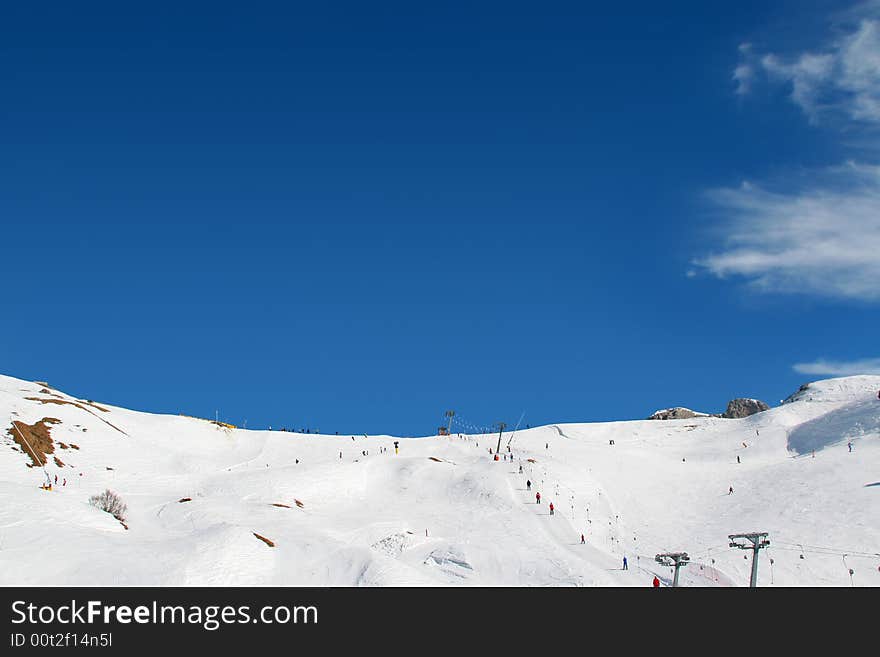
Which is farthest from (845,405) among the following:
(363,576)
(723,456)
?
(363,576)

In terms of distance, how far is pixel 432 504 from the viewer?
6369 cm

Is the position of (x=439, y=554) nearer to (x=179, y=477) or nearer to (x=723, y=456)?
(x=179, y=477)

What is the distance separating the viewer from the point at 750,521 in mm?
58438

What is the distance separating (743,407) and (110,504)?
120443 mm

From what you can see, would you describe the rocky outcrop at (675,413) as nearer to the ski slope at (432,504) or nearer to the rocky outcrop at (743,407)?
the rocky outcrop at (743,407)

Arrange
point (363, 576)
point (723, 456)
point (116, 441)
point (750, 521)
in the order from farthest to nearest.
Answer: point (723, 456), point (116, 441), point (750, 521), point (363, 576)

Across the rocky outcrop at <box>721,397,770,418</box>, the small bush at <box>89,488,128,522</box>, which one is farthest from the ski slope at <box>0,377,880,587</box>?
the rocky outcrop at <box>721,397,770,418</box>

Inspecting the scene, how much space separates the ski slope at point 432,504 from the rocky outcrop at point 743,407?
3876 centimetres

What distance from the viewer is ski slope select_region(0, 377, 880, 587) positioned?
40.3 metres

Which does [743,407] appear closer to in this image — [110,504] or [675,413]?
[675,413]

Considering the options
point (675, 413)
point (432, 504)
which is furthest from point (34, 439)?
point (675, 413)

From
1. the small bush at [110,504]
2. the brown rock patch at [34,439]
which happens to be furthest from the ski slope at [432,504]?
the small bush at [110,504]

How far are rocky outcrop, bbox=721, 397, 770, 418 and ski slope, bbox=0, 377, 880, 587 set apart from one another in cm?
3876
